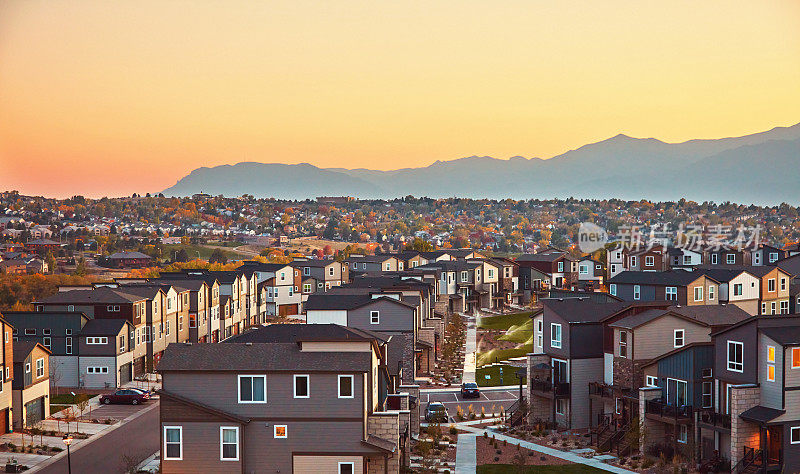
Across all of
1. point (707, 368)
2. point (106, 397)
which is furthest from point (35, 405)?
point (707, 368)

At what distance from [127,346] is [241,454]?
1216 inches

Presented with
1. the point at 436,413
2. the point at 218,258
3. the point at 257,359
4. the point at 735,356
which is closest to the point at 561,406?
the point at 436,413

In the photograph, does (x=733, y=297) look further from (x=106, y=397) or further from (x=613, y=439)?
(x=106, y=397)

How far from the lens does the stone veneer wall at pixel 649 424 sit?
3834 centimetres

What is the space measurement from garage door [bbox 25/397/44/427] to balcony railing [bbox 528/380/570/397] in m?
24.1

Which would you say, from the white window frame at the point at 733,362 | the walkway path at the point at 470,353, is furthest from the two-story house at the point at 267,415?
the walkway path at the point at 470,353

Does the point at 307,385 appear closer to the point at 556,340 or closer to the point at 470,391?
the point at 556,340

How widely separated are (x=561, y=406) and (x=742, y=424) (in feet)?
38.3

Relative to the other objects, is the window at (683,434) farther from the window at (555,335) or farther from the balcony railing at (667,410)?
the window at (555,335)

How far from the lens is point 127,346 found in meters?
59.6

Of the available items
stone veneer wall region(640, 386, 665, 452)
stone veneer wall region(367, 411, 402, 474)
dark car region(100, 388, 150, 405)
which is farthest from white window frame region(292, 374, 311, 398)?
dark car region(100, 388, 150, 405)

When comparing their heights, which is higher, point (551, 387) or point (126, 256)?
point (126, 256)

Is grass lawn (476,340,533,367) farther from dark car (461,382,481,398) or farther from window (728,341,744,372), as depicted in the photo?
window (728,341,744,372)

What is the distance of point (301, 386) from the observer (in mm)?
31594
